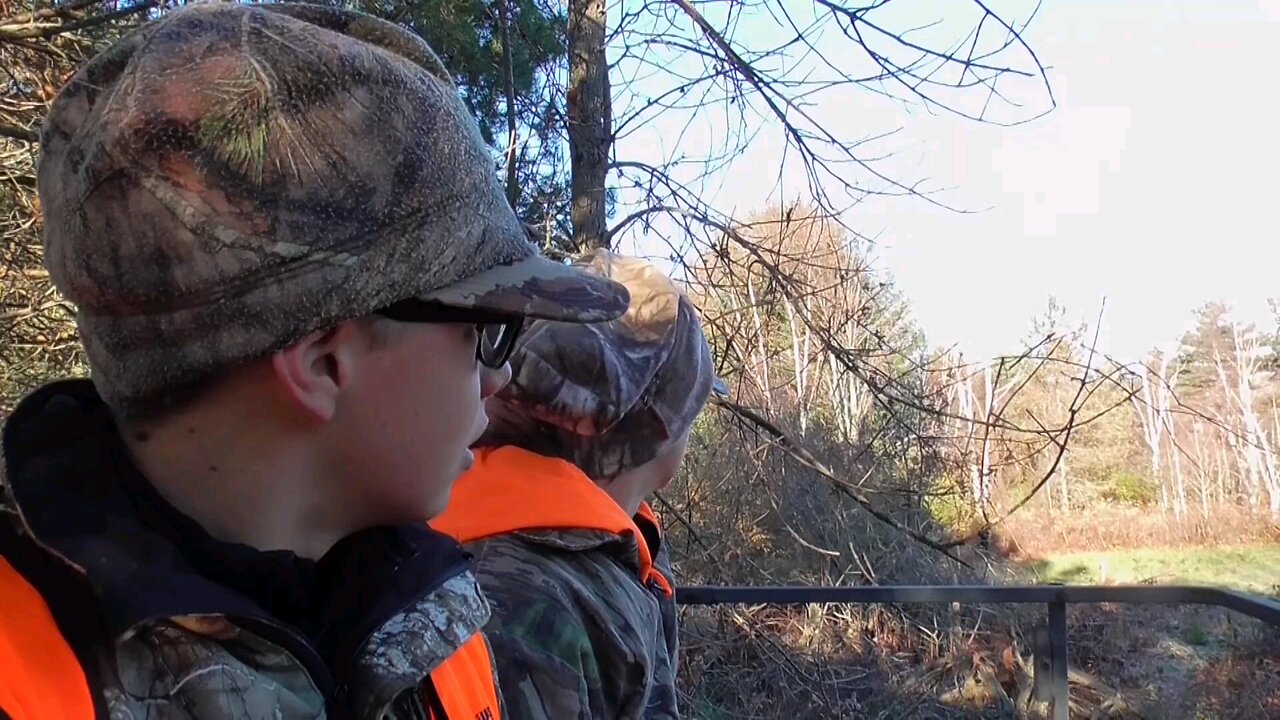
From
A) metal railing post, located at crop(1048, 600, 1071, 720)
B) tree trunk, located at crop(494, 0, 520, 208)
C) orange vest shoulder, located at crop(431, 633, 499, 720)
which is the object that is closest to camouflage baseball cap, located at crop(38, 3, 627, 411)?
orange vest shoulder, located at crop(431, 633, 499, 720)

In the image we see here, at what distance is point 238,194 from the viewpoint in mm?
964

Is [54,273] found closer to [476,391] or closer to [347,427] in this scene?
[347,427]

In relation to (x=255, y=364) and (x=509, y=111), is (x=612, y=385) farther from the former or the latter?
(x=509, y=111)

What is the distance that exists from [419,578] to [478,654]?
14 cm

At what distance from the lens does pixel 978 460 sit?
4.45 metres

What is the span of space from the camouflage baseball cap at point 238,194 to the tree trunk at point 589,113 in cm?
408

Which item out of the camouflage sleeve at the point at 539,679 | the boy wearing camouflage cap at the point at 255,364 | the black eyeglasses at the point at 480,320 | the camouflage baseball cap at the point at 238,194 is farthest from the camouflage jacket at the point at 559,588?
the camouflage baseball cap at the point at 238,194

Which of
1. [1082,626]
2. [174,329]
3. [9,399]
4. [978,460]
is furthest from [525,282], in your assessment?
[1082,626]

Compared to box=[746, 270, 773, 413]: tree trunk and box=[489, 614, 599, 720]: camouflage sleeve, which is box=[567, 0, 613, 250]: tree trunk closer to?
box=[746, 270, 773, 413]: tree trunk

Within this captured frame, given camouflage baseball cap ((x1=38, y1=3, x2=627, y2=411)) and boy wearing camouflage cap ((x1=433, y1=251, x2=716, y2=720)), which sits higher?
camouflage baseball cap ((x1=38, y1=3, x2=627, y2=411))

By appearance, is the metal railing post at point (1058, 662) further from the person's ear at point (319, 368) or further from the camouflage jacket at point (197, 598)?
the person's ear at point (319, 368)

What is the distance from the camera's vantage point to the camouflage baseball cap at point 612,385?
1.76 metres

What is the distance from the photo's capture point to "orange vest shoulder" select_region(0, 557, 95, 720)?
31.0 inches

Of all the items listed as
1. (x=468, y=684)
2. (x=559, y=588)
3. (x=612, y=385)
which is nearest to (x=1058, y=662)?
(x=612, y=385)
